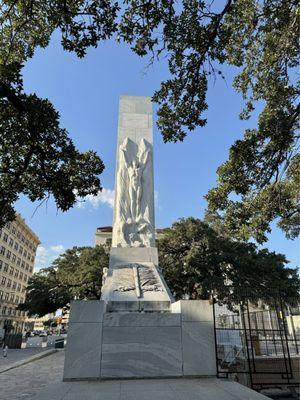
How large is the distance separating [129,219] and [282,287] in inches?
499

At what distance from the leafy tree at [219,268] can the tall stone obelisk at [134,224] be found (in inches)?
359

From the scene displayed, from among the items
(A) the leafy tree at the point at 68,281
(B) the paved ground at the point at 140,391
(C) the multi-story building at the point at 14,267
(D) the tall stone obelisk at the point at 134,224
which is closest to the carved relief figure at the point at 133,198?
(D) the tall stone obelisk at the point at 134,224

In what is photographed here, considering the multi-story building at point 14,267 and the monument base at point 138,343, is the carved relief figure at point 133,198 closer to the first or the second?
the monument base at point 138,343

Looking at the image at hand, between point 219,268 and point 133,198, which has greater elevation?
point 133,198

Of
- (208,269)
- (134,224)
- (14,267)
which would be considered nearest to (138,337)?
(134,224)

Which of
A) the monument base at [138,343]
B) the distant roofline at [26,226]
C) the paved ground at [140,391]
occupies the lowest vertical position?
the paved ground at [140,391]

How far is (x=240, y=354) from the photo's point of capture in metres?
11.8

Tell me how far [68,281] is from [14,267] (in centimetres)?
4779

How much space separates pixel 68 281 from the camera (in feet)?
88.2

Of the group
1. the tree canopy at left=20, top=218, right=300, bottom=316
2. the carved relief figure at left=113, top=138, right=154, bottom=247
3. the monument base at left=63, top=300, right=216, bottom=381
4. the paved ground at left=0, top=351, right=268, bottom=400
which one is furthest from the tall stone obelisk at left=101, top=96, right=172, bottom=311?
the tree canopy at left=20, top=218, right=300, bottom=316

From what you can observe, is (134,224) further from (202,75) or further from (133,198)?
(202,75)

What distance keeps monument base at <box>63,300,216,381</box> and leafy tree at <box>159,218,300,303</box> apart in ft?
42.2

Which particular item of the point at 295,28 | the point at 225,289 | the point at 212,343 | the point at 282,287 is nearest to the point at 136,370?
the point at 212,343

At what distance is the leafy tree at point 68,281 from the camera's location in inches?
933
